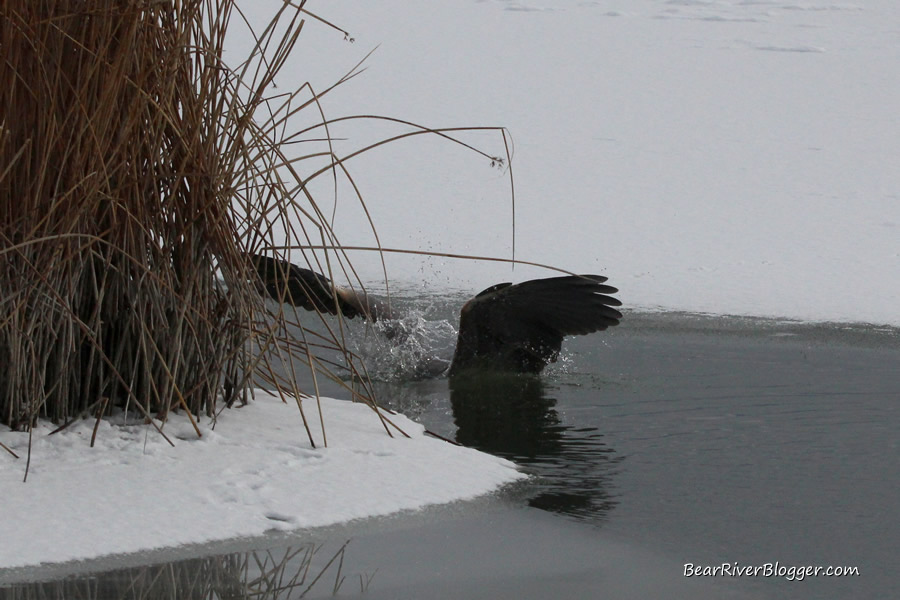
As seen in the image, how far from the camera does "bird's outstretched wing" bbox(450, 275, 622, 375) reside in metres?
3.77

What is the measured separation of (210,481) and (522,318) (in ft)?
5.64

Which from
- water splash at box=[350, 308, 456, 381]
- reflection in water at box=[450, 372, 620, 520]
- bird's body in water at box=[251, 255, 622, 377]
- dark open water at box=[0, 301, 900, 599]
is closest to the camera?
dark open water at box=[0, 301, 900, 599]

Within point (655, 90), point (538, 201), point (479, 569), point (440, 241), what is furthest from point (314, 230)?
point (479, 569)

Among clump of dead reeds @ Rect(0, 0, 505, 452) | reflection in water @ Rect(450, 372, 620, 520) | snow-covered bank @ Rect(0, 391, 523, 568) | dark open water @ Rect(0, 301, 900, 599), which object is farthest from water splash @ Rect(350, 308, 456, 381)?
clump of dead reeds @ Rect(0, 0, 505, 452)

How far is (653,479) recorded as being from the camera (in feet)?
8.68

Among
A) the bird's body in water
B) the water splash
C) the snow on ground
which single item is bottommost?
the water splash

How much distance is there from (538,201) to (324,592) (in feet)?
15.6

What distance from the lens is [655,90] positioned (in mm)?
8844

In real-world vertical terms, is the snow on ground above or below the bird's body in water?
above

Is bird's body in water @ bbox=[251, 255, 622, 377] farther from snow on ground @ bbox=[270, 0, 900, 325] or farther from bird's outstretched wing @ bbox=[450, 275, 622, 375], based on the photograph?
snow on ground @ bbox=[270, 0, 900, 325]

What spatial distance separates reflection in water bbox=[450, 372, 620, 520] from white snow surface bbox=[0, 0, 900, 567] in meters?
0.14

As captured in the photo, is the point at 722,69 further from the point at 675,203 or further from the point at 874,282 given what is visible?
the point at 874,282

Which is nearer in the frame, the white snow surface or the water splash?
the white snow surface

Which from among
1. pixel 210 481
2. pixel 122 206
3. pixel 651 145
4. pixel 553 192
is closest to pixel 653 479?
pixel 210 481
